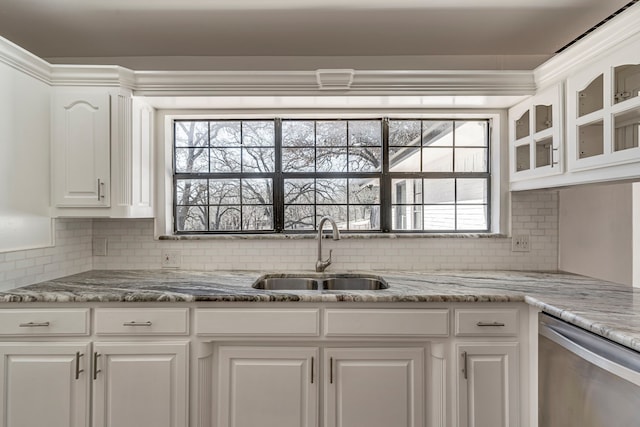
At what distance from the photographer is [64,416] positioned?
1725 millimetres

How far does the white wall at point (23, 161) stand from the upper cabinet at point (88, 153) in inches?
2.3

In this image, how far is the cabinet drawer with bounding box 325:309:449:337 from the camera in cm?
174

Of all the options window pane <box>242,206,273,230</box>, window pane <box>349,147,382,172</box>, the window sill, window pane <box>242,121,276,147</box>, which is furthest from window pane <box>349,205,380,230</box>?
window pane <box>242,121,276,147</box>

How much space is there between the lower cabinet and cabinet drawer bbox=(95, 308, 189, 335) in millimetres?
306

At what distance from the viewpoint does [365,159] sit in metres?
2.58

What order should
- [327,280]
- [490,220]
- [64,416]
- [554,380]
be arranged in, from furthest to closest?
[490,220]
[327,280]
[64,416]
[554,380]

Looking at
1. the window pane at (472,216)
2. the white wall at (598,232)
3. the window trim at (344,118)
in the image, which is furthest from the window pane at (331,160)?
the white wall at (598,232)

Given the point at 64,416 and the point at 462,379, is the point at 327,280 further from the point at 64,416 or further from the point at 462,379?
the point at 64,416

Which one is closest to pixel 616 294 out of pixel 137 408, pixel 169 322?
pixel 169 322

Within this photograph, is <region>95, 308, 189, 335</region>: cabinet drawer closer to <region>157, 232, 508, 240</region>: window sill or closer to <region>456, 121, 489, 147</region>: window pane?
<region>157, 232, 508, 240</region>: window sill

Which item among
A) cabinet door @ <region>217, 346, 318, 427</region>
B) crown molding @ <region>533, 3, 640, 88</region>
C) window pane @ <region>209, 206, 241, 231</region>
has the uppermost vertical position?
crown molding @ <region>533, 3, 640, 88</region>

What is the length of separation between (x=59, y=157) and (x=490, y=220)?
2721mm

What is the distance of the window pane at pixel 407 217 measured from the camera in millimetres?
2582

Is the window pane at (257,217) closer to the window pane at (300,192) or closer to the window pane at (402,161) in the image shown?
the window pane at (300,192)
